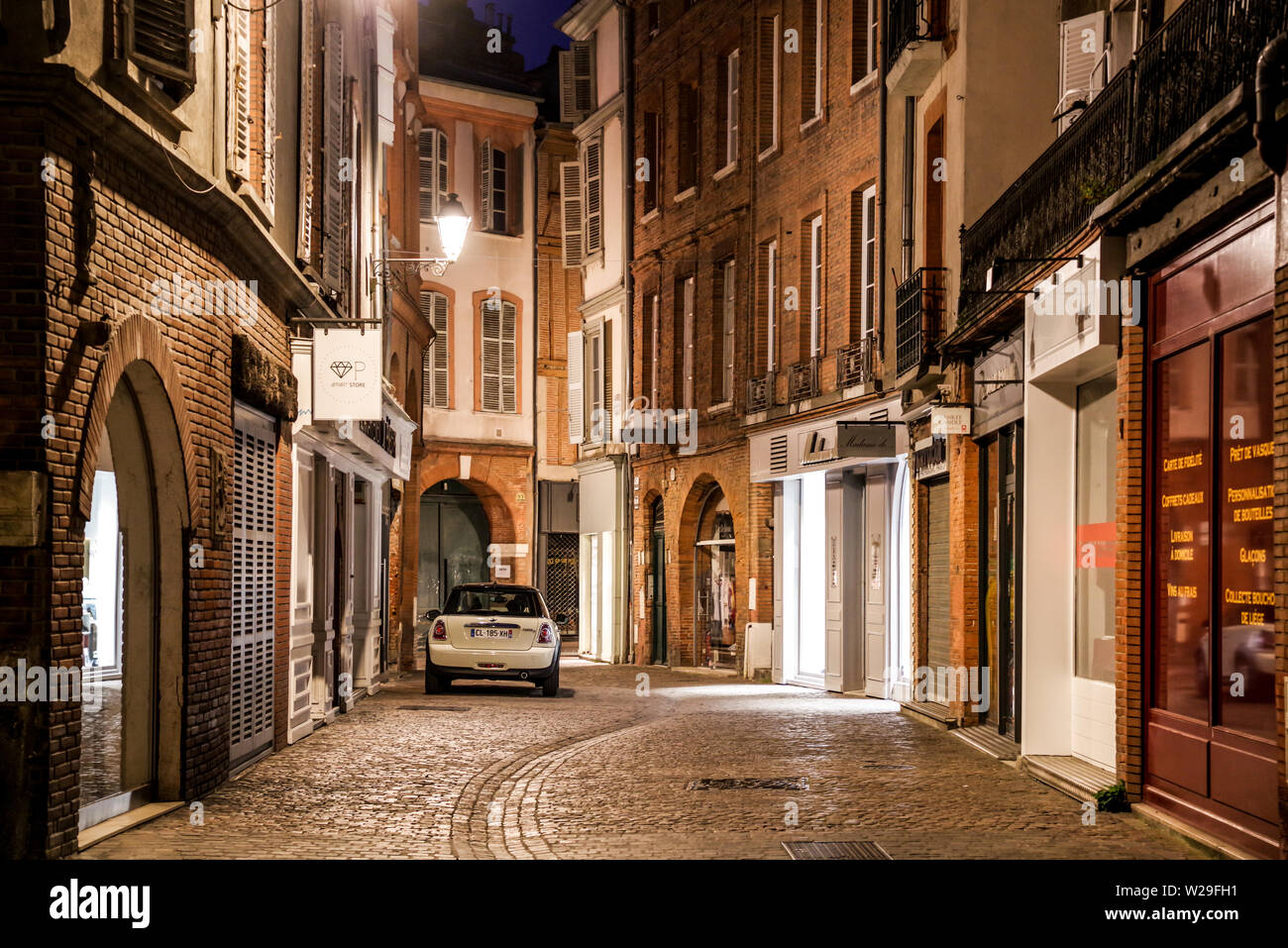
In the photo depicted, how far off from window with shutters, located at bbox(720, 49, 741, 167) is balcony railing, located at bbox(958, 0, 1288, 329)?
1316cm

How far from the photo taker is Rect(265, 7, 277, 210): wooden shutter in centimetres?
1284

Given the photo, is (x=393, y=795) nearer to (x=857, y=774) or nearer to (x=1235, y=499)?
(x=857, y=774)

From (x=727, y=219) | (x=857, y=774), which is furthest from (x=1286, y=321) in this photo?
(x=727, y=219)

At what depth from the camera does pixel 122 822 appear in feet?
31.2

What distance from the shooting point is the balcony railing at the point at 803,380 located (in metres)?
24.6

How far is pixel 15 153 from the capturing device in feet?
25.0

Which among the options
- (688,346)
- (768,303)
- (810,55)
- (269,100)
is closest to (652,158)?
(688,346)

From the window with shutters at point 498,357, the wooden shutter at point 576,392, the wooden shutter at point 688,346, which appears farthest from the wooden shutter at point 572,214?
the wooden shutter at point 688,346

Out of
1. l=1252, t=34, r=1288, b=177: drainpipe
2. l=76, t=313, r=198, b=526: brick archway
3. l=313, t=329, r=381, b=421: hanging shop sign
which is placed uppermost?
l=1252, t=34, r=1288, b=177: drainpipe

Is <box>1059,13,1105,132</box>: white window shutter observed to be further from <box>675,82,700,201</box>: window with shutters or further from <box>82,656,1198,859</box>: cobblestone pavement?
<box>675,82,700,201</box>: window with shutters

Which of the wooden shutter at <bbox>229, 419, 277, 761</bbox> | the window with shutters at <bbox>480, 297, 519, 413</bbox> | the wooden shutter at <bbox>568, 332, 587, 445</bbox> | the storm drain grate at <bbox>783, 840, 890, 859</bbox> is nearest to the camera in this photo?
the storm drain grate at <bbox>783, 840, 890, 859</bbox>

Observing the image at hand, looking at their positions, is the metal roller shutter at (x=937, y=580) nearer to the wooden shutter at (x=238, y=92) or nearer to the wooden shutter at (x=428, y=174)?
the wooden shutter at (x=238, y=92)

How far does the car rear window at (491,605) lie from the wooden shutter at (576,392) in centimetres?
1398

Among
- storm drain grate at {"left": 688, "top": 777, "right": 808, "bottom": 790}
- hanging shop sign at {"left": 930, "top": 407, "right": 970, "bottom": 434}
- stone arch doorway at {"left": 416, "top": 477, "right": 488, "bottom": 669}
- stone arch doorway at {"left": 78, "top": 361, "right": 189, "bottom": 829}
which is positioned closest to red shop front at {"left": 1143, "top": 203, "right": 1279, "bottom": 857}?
storm drain grate at {"left": 688, "top": 777, "right": 808, "bottom": 790}
